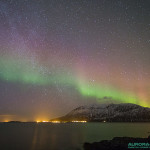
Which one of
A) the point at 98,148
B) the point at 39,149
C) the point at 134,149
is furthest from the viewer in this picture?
the point at 39,149

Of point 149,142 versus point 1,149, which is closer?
point 149,142

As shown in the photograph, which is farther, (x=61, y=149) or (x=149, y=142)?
(x=61, y=149)

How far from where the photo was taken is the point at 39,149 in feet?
154

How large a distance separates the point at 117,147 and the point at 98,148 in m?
4.34

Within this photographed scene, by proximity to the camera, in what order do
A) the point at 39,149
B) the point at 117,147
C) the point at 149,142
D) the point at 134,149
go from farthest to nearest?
the point at 39,149 < the point at 149,142 < the point at 117,147 < the point at 134,149

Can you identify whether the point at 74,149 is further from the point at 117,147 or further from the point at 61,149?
the point at 117,147

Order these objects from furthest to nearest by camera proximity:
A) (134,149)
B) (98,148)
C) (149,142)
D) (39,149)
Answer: (39,149)
(149,142)
(98,148)
(134,149)

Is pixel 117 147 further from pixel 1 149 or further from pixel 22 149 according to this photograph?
pixel 1 149

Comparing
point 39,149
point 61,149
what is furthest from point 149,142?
point 39,149

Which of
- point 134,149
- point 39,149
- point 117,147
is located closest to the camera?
point 134,149

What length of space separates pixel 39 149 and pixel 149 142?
93.3 feet

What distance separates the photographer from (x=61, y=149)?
48.3m

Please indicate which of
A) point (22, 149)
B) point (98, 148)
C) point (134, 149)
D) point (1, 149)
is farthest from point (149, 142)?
point (1, 149)

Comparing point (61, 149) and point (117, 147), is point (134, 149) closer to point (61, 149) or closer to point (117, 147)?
point (117, 147)
